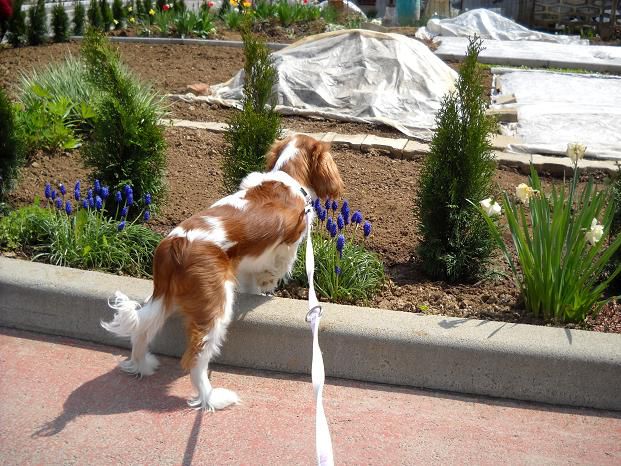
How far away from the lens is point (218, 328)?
372 centimetres

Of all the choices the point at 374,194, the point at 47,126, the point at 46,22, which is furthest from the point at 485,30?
the point at 47,126

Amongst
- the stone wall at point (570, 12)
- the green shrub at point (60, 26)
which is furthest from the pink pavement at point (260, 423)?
the stone wall at point (570, 12)

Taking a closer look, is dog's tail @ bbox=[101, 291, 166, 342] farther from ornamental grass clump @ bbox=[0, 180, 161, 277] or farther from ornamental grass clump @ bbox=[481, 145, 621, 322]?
ornamental grass clump @ bbox=[481, 145, 621, 322]

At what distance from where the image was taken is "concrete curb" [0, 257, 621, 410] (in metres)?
3.79

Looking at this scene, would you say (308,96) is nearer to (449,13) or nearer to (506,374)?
(506,374)

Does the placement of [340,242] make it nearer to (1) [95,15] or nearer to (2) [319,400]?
(2) [319,400]

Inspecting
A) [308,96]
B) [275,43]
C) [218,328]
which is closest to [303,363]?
[218,328]

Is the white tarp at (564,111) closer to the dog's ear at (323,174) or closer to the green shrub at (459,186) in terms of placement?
Result: the green shrub at (459,186)

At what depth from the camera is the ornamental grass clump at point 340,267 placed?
4539mm

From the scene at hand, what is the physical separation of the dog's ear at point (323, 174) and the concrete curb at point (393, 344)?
735mm

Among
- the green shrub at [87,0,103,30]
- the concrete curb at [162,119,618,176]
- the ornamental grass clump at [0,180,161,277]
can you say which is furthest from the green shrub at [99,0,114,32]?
the ornamental grass clump at [0,180,161,277]

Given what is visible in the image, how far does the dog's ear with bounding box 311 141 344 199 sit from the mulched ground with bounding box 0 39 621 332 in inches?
28.7

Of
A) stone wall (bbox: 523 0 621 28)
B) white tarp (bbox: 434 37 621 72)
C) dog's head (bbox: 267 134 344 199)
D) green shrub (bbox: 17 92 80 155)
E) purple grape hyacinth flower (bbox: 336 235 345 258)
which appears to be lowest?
purple grape hyacinth flower (bbox: 336 235 345 258)

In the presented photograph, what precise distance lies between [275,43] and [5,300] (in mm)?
11243
